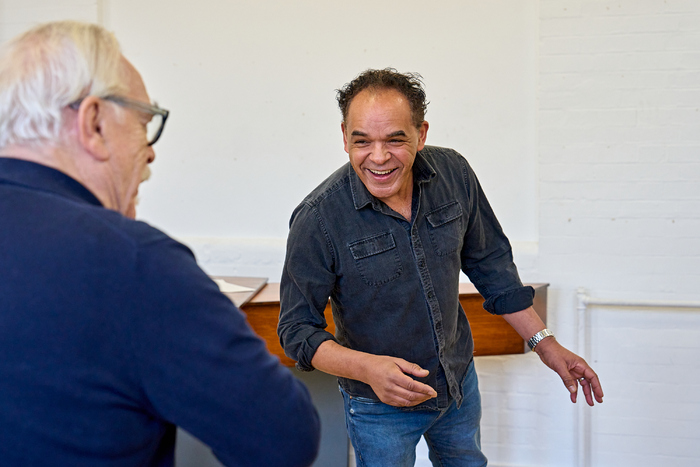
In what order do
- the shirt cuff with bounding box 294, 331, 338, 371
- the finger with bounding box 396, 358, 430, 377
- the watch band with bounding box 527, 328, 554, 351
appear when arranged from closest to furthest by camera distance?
1. the finger with bounding box 396, 358, 430, 377
2. the shirt cuff with bounding box 294, 331, 338, 371
3. the watch band with bounding box 527, 328, 554, 351

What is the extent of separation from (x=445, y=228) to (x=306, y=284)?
16.1 inches

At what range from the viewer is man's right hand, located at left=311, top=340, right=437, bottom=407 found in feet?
4.42

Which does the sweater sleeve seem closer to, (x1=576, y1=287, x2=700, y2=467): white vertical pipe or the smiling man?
the smiling man

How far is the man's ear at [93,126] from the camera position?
30.3 inches

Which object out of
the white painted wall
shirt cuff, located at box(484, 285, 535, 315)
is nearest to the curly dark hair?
shirt cuff, located at box(484, 285, 535, 315)

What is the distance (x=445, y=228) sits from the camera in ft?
5.35

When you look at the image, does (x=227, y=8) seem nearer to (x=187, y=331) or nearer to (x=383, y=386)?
(x=383, y=386)

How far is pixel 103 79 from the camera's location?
0.78 m

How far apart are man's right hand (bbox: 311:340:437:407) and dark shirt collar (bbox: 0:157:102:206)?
81cm

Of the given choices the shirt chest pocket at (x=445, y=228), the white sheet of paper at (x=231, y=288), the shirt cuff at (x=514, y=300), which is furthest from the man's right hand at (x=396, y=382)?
the white sheet of paper at (x=231, y=288)

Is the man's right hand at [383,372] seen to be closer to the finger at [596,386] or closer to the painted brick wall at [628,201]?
the finger at [596,386]

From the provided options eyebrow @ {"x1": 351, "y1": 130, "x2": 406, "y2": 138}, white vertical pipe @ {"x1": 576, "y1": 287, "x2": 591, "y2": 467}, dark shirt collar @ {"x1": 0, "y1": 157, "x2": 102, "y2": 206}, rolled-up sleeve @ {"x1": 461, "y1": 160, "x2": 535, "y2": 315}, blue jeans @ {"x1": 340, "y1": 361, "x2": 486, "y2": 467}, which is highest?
eyebrow @ {"x1": 351, "y1": 130, "x2": 406, "y2": 138}

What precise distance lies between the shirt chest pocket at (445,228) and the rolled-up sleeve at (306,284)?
0.93 ft

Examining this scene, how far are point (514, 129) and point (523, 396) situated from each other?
1287 millimetres
